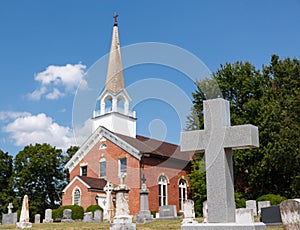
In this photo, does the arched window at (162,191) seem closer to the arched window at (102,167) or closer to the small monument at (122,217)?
the arched window at (102,167)

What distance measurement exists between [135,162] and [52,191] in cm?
2164

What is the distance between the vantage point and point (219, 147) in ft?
29.3

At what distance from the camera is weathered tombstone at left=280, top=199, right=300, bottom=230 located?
7.54 meters

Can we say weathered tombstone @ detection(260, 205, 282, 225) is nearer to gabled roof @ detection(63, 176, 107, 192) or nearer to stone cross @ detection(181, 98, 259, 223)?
stone cross @ detection(181, 98, 259, 223)

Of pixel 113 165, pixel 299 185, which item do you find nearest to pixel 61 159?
pixel 113 165

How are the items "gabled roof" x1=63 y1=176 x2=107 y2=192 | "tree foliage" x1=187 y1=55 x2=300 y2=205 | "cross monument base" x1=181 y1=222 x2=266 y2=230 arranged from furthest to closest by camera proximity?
"gabled roof" x1=63 y1=176 x2=107 y2=192, "tree foliage" x1=187 y1=55 x2=300 y2=205, "cross monument base" x1=181 y1=222 x2=266 y2=230

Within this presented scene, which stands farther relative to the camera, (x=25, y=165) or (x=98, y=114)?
(x=25, y=165)

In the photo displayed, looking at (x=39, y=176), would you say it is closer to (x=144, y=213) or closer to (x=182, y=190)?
(x=182, y=190)

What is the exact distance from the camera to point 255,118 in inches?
1344

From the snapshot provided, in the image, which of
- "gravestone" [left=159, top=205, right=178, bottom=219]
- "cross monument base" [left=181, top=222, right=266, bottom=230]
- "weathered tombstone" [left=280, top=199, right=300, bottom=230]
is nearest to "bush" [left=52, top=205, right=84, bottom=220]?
"gravestone" [left=159, top=205, right=178, bottom=219]

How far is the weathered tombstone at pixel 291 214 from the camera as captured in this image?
7.54m

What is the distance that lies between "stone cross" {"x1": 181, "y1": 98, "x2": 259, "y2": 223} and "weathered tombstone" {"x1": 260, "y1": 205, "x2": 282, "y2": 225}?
25.9 ft

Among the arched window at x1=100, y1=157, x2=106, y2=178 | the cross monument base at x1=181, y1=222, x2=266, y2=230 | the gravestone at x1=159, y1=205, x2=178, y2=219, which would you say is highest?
the arched window at x1=100, y1=157, x2=106, y2=178

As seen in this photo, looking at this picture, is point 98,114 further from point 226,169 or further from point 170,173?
point 226,169
